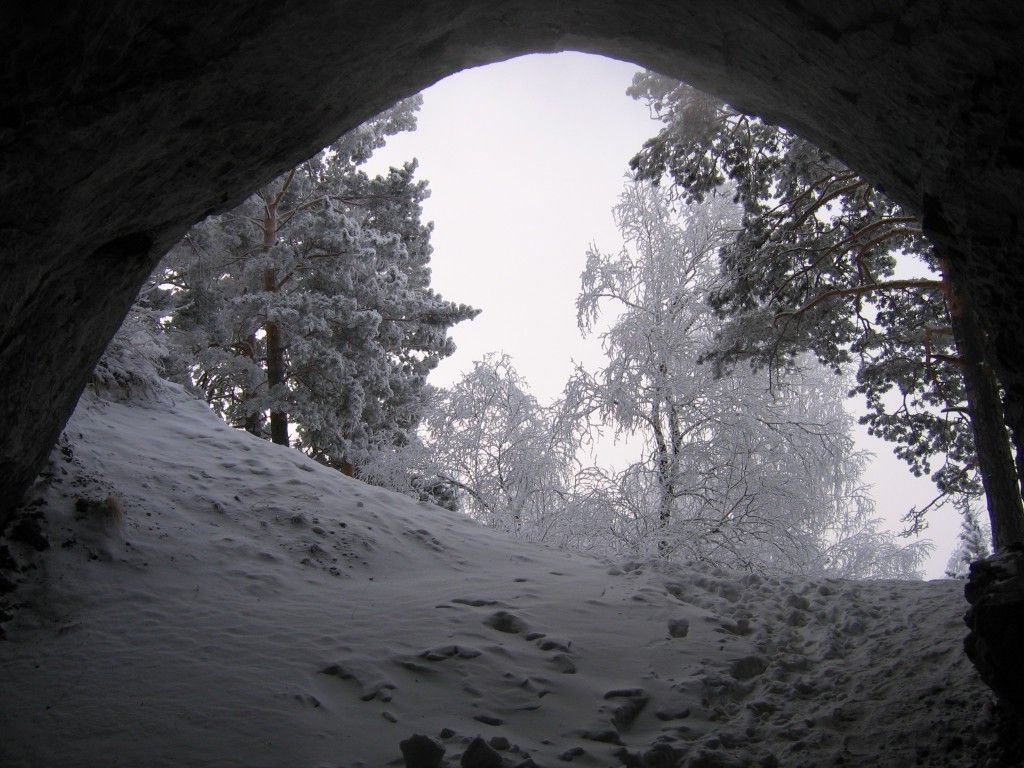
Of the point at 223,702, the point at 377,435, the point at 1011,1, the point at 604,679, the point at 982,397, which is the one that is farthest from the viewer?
the point at 377,435

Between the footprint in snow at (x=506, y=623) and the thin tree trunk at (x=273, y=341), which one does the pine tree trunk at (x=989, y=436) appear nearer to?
the footprint in snow at (x=506, y=623)

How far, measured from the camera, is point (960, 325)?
698cm

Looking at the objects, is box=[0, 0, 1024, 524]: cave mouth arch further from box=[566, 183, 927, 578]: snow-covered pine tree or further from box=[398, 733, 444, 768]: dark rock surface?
box=[566, 183, 927, 578]: snow-covered pine tree

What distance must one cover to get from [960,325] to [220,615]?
789cm

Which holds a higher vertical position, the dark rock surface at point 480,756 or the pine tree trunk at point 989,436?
the pine tree trunk at point 989,436

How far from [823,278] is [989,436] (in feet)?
10.2

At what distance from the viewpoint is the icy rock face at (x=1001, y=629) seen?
2715 millimetres

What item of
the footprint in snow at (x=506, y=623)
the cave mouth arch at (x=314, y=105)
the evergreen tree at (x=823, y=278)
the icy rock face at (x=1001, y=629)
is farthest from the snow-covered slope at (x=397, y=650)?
the evergreen tree at (x=823, y=278)

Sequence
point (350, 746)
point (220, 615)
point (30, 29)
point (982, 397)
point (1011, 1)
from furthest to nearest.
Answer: point (982, 397) → point (220, 615) → point (350, 746) → point (1011, 1) → point (30, 29)

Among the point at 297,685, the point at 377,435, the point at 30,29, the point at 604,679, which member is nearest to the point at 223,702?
the point at 297,685

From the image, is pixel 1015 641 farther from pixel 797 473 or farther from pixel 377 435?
pixel 377 435

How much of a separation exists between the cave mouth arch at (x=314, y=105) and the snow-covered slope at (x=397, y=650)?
3.90 feet

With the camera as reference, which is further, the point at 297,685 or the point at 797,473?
the point at 797,473

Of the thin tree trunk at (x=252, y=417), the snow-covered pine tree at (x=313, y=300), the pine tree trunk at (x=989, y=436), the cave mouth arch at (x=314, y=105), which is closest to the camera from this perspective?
the cave mouth arch at (x=314, y=105)
